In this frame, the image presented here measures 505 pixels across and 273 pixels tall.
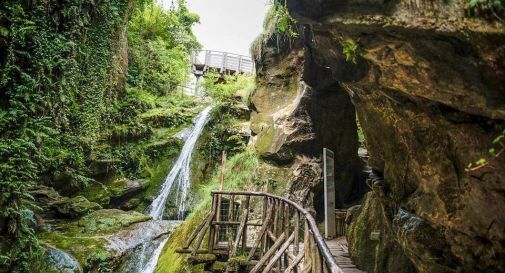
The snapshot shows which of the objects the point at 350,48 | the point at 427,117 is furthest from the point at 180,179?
the point at 427,117

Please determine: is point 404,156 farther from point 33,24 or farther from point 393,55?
point 33,24

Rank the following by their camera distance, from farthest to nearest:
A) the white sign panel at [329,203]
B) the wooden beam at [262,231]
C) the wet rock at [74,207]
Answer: the wet rock at [74,207]
the white sign panel at [329,203]
the wooden beam at [262,231]

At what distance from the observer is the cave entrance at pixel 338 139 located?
11.2 meters

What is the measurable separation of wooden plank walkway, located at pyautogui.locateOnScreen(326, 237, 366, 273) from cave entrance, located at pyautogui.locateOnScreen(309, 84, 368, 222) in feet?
7.29

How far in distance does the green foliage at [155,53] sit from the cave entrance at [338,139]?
9.93 metres

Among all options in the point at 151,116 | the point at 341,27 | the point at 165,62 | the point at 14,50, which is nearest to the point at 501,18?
the point at 341,27

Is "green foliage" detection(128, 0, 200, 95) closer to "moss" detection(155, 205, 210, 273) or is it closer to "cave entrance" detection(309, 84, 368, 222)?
"moss" detection(155, 205, 210, 273)

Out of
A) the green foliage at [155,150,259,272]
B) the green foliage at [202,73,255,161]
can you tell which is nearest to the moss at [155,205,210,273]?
the green foliage at [155,150,259,272]

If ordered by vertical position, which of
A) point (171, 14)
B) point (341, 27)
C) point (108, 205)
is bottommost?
point (108, 205)

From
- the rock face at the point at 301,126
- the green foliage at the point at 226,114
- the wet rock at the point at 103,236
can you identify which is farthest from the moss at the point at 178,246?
→ the green foliage at the point at 226,114

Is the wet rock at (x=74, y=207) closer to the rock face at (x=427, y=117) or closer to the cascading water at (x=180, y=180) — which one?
the cascading water at (x=180, y=180)

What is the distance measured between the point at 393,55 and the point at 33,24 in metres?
7.81

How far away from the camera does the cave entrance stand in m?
11.2

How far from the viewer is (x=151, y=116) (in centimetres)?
1570
